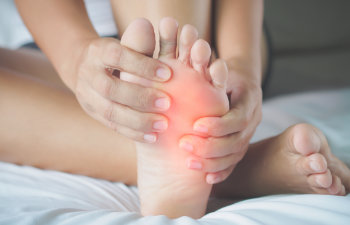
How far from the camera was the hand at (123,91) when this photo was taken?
0.42 metres

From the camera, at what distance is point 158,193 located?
1.74ft

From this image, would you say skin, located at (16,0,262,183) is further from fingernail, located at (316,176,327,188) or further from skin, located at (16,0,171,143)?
fingernail, located at (316,176,327,188)

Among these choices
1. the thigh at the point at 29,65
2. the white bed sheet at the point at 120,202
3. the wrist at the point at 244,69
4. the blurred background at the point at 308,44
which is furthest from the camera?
the blurred background at the point at 308,44

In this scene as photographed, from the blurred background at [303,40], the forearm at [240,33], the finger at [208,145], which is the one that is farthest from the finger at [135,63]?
the blurred background at [303,40]

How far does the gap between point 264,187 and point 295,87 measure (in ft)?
2.93

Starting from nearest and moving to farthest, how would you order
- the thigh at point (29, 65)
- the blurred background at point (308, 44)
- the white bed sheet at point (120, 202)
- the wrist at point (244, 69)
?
the white bed sheet at point (120, 202)
the wrist at point (244, 69)
the thigh at point (29, 65)
the blurred background at point (308, 44)

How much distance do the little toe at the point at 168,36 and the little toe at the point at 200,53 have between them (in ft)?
0.10

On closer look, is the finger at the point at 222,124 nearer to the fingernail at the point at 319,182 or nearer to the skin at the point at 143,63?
the skin at the point at 143,63

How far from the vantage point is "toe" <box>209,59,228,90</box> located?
0.43 metres

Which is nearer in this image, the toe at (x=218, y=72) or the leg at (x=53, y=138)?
the toe at (x=218, y=72)

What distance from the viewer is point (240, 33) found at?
667 millimetres

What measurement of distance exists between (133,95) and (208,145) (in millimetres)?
132

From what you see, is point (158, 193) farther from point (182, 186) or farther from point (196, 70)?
point (196, 70)

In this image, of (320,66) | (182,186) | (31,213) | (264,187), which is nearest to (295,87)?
(320,66)
